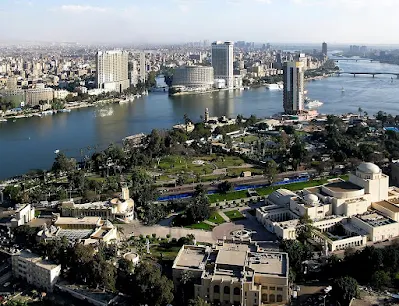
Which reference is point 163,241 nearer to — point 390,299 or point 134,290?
point 134,290

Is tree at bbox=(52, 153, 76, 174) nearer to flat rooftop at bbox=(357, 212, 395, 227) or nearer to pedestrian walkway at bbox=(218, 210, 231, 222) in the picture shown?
pedestrian walkway at bbox=(218, 210, 231, 222)

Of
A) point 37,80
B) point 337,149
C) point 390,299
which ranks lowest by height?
point 390,299

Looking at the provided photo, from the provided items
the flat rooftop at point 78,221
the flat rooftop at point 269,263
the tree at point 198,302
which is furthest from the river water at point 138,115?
the tree at point 198,302

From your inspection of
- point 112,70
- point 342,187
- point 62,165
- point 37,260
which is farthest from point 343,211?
point 112,70

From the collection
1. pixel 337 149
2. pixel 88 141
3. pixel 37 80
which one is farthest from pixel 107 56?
pixel 337 149

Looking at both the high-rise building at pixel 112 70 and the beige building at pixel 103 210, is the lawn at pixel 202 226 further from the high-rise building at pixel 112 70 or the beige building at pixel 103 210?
Result: the high-rise building at pixel 112 70

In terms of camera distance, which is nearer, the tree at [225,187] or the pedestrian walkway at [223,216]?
the pedestrian walkway at [223,216]

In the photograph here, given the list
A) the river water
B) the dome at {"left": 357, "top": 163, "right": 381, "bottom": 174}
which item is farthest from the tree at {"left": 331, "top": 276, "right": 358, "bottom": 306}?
the river water
